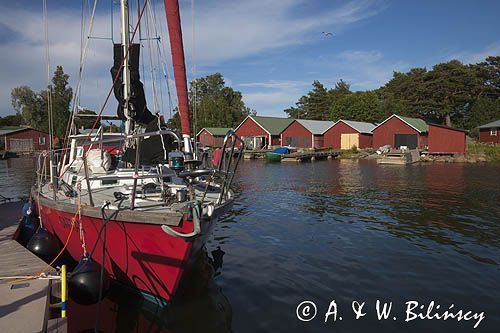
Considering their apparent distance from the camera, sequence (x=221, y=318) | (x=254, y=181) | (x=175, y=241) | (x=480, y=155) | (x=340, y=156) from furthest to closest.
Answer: (x=340, y=156) < (x=480, y=155) < (x=254, y=181) < (x=221, y=318) < (x=175, y=241)

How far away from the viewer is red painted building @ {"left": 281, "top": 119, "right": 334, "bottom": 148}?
61.0 metres

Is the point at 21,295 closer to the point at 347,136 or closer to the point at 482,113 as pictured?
the point at 347,136

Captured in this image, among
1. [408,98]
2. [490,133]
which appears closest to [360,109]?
[408,98]

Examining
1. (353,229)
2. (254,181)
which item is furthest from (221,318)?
(254,181)

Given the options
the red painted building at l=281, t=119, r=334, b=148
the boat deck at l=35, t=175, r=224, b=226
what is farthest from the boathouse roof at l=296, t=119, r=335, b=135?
the boat deck at l=35, t=175, r=224, b=226

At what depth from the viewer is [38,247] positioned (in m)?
9.50

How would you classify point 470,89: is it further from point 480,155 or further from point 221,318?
point 221,318

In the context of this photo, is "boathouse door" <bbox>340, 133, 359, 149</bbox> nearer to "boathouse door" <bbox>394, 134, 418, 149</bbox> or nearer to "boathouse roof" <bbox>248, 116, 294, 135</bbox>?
"boathouse door" <bbox>394, 134, 418, 149</bbox>

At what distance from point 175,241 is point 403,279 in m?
5.32

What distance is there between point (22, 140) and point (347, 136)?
54867 millimetres

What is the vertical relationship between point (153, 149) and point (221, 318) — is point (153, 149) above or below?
above

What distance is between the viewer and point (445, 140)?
47969mm

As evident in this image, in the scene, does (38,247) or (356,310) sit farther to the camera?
(38,247)

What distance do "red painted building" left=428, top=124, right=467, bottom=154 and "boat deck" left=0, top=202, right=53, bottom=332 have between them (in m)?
48.9
